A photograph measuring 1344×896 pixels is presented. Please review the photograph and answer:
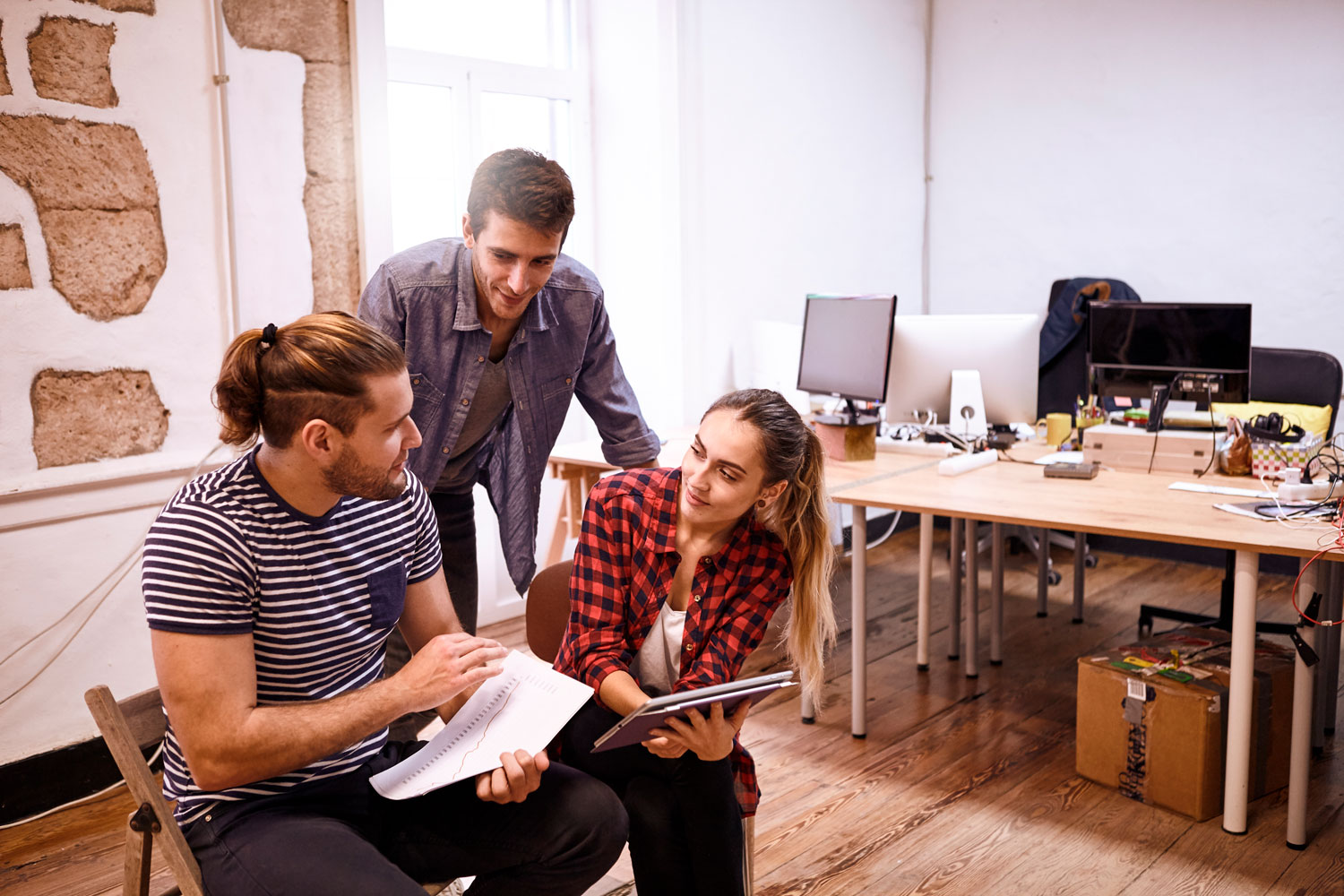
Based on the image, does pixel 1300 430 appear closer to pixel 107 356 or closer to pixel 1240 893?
pixel 1240 893

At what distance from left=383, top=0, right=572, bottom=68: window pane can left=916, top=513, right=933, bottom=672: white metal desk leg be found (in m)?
2.33

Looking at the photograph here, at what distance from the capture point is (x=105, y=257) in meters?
2.63

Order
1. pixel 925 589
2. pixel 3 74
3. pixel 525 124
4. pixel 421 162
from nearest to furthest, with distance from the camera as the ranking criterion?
1. pixel 3 74
2. pixel 925 589
3. pixel 421 162
4. pixel 525 124

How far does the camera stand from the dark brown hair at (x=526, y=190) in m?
1.80

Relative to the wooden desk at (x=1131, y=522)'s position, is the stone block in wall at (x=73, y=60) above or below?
above

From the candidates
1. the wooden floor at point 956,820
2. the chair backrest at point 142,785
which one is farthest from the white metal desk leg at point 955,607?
the chair backrest at point 142,785

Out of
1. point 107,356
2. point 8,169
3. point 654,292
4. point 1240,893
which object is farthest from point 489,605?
point 1240,893

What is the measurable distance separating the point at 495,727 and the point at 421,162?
2.76 metres

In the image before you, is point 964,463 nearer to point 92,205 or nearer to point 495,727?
point 495,727

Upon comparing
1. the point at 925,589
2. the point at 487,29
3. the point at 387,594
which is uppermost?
the point at 487,29

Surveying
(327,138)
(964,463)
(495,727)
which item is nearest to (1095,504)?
(964,463)

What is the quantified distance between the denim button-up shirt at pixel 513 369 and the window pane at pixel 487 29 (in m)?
1.83

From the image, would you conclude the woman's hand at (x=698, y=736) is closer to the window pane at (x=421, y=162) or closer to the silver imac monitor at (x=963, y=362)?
the silver imac monitor at (x=963, y=362)

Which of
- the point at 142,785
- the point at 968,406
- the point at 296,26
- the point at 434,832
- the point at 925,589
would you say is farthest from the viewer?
the point at 968,406
